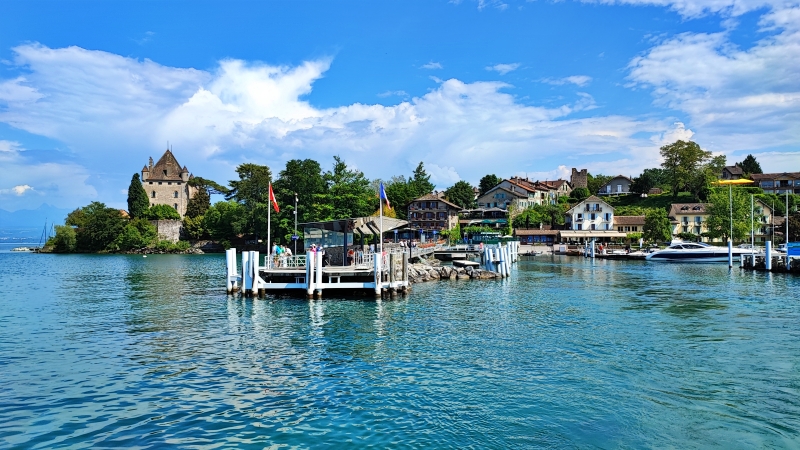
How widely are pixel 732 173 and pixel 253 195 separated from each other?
4380 inches

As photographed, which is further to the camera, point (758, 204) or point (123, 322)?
point (758, 204)

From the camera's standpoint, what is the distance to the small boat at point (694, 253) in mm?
63781

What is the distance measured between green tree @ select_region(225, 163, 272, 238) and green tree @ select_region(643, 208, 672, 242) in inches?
2656

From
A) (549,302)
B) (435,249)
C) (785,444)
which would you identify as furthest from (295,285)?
(435,249)

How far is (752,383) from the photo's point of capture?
13.6 meters

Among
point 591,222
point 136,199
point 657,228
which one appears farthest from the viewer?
point 136,199

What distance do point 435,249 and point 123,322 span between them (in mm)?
46126

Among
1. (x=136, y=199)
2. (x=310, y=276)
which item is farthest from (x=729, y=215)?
(x=136, y=199)

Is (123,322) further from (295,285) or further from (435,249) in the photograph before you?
(435,249)

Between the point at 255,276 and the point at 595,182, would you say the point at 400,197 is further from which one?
the point at 255,276

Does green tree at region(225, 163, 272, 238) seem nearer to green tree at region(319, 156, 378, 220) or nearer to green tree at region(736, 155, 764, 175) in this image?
green tree at region(319, 156, 378, 220)

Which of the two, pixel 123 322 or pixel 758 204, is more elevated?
pixel 758 204

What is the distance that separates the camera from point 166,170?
126m

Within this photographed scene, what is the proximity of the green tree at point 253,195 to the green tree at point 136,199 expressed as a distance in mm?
19477
